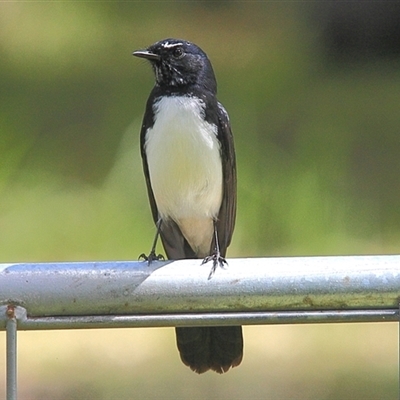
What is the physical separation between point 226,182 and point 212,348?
0.77 m

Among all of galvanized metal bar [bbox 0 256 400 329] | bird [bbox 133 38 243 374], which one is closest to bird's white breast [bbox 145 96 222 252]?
bird [bbox 133 38 243 374]

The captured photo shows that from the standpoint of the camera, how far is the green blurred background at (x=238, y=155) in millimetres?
3484

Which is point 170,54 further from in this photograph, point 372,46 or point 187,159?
point 372,46

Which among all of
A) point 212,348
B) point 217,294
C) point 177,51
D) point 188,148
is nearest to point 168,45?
point 177,51

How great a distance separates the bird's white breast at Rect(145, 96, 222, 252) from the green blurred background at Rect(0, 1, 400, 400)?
0.88 m

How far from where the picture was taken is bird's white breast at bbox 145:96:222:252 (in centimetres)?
256

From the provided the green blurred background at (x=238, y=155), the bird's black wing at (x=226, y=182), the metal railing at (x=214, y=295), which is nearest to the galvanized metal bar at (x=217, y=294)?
the metal railing at (x=214, y=295)

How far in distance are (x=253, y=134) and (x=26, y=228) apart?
0.88m

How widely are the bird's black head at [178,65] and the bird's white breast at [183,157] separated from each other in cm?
7

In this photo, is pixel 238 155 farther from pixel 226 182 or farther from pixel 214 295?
pixel 214 295

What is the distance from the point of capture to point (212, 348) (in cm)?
198

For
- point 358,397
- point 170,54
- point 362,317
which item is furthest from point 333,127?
point 362,317

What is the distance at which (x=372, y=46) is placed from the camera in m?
4.01

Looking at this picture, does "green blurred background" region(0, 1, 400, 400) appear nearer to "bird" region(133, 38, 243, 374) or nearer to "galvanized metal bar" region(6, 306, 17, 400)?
"bird" region(133, 38, 243, 374)
